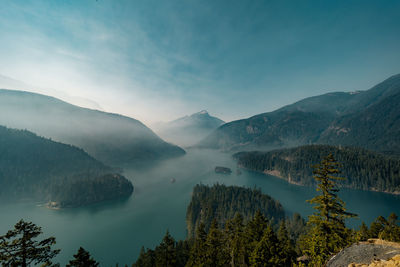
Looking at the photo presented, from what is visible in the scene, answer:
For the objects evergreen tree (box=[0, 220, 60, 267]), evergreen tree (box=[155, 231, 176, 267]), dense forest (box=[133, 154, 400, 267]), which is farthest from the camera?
evergreen tree (box=[155, 231, 176, 267])

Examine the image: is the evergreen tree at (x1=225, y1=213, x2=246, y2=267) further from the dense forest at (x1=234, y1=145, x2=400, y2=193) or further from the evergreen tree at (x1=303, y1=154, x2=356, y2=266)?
the dense forest at (x1=234, y1=145, x2=400, y2=193)

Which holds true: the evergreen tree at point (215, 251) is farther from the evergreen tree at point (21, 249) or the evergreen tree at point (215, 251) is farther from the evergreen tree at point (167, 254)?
the evergreen tree at point (21, 249)

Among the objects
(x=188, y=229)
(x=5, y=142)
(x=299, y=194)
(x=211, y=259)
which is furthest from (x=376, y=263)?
(x=5, y=142)

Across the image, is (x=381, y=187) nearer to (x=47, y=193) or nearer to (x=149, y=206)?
(x=149, y=206)

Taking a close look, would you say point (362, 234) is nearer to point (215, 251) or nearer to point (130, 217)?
point (215, 251)

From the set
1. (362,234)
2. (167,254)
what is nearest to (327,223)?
(362,234)

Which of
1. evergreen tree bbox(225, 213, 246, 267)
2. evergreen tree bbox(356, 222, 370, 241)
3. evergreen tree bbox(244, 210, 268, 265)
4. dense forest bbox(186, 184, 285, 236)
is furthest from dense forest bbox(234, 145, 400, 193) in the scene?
evergreen tree bbox(225, 213, 246, 267)
